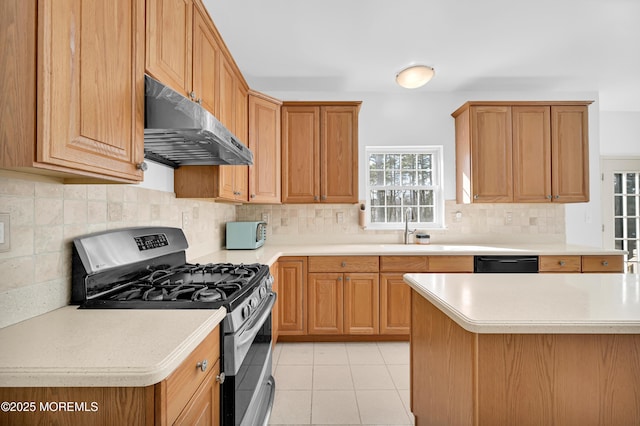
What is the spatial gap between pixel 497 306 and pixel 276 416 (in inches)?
58.2

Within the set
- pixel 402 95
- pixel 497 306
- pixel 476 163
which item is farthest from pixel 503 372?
pixel 402 95

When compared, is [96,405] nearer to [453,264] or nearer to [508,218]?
[453,264]

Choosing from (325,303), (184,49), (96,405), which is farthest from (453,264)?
(96,405)

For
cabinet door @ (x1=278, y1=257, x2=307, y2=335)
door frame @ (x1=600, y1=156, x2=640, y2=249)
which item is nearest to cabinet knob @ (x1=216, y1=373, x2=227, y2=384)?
cabinet door @ (x1=278, y1=257, x2=307, y2=335)

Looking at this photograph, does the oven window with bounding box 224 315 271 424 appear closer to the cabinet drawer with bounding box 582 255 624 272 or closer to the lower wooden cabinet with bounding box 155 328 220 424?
the lower wooden cabinet with bounding box 155 328 220 424

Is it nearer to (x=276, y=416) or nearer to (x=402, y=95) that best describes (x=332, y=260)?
(x=276, y=416)

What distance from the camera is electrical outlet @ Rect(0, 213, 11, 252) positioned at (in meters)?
0.97

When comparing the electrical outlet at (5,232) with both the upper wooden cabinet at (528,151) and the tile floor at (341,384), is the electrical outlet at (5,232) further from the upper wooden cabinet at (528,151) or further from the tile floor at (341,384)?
the upper wooden cabinet at (528,151)

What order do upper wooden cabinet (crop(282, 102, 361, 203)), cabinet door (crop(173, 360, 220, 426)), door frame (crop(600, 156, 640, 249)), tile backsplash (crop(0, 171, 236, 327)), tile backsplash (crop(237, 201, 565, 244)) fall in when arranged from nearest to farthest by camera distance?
1. cabinet door (crop(173, 360, 220, 426))
2. tile backsplash (crop(0, 171, 236, 327))
3. upper wooden cabinet (crop(282, 102, 361, 203))
4. tile backsplash (crop(237, 201, 565, 244))
5. door frame (crop(600, 156, 640, 249))

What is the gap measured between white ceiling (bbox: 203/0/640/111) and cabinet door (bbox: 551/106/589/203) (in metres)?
0.43

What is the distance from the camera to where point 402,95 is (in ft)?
11.6

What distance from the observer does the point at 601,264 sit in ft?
9.25

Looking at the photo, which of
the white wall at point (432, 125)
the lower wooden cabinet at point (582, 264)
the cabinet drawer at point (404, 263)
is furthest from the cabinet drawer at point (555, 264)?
the cabinet drawer at point (404, 263)

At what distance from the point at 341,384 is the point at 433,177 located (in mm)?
2445
